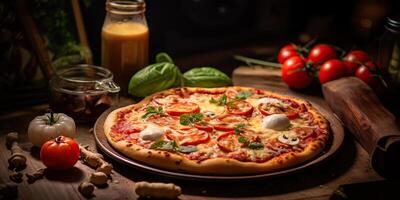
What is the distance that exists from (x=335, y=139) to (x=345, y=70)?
718 mm

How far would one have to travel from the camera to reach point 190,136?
269cm

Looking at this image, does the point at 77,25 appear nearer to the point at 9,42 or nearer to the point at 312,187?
the point at 9,42

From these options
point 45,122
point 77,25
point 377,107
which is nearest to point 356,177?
point 377,107

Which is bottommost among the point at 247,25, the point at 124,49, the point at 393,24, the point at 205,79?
the point at 247,25

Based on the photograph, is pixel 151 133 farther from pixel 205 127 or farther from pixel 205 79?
pixel 205 79

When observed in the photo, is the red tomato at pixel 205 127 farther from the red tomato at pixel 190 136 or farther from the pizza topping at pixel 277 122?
the pizza topping at pixel 277 122

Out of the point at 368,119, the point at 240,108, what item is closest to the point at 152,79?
the point at 240,108

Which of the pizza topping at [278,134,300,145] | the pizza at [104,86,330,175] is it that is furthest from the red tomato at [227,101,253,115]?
the pizza topping at [278,134,300,145]

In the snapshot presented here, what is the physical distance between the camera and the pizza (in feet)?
8.28

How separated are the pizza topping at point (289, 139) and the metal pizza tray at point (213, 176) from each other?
0.36 feet

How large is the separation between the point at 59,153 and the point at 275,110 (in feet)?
3.27

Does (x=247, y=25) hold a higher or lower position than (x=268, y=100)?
lower

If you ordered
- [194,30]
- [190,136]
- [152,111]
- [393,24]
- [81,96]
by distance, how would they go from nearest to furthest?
[190,136]
[152,111]
[81,96]
[393,24]
[194,30]

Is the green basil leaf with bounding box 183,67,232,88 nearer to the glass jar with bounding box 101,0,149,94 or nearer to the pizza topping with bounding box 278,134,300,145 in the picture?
the glass jar with bounding box 101,0,149,94
